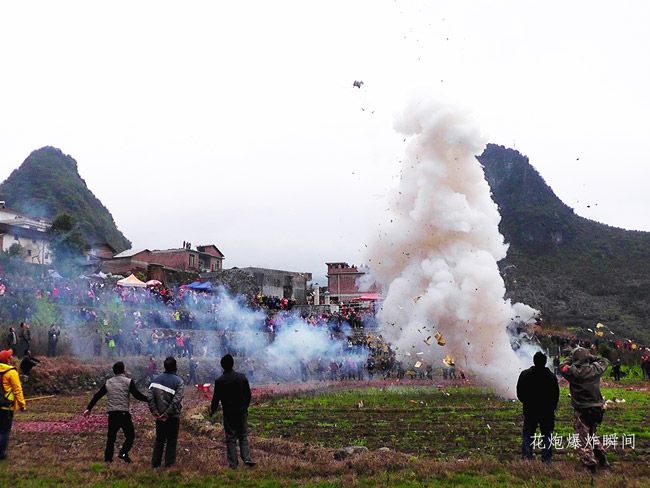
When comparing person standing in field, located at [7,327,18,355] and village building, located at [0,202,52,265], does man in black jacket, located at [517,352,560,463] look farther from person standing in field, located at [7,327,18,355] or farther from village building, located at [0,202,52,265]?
village building, located at [0,202,52,265]

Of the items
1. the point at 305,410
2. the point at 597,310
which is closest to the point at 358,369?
the point at 305,410

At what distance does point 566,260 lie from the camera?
109312mm

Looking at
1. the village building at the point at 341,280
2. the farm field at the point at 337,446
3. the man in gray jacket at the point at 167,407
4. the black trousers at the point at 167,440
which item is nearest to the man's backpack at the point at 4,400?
the farm field at the point at 337,446

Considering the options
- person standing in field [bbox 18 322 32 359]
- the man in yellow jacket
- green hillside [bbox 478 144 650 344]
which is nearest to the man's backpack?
the man in yellow jacket

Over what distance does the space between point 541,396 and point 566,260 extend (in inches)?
4176

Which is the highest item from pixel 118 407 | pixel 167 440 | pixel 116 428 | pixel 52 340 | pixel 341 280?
pixel 341 280

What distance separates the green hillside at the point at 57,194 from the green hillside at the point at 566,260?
73.7 metres

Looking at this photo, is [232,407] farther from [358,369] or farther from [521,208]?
[521,208]

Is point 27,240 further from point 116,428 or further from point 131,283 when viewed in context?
point 116,428

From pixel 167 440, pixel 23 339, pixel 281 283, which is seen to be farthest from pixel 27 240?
pixel 167 440

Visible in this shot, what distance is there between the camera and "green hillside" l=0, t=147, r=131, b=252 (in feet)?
324

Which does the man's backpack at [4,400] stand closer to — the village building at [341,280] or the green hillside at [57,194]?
the village building at [341,280]

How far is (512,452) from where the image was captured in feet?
45.5

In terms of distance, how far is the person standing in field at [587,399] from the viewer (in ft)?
36.8
